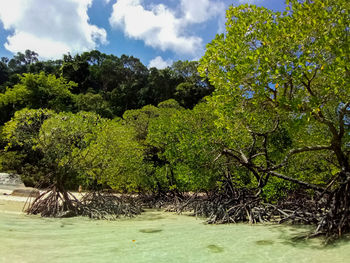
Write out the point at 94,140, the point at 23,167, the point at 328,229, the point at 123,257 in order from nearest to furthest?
1. the point at 123,257
2. the point at 328,229
3. the point at 94,140
4. the point at 23,167

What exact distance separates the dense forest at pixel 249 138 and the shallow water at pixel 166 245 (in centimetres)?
84

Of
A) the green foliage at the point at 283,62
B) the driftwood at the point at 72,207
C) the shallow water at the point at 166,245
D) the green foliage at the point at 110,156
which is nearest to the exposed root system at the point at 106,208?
the driftwood at the point at 72,207

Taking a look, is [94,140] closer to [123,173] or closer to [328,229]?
[123,173]

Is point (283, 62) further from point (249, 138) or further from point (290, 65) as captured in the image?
point (249, 138)

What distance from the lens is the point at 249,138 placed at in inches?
357

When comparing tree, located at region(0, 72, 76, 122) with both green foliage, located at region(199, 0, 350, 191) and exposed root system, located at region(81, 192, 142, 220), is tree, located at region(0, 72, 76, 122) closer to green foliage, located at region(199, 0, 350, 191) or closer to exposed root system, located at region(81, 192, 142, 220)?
exposed root system, located at region(81, 192, 142, 220)

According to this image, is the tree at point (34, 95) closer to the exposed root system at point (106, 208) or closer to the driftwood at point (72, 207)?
the driftwood at point (72, 207)

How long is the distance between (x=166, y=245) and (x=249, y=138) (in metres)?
4.91

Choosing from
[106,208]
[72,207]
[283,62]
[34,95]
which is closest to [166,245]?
[283,62]

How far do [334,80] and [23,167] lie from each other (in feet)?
68.0

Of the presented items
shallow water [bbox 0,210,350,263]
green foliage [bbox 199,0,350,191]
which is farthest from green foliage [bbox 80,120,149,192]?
green foliage [bbox 199,0,350,191]

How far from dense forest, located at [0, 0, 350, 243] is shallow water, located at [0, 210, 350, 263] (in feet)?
2.77

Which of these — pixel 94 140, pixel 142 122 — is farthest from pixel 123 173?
pixel 142 122

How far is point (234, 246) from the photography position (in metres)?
5.26
